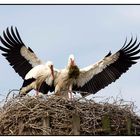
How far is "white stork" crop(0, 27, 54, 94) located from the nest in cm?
161

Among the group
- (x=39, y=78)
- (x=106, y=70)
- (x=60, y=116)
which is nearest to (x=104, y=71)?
(x=106, y=70)

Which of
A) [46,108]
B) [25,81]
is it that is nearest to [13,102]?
[46,108]

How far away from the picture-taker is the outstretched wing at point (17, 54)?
31.6 feet

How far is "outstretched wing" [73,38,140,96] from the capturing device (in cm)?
970

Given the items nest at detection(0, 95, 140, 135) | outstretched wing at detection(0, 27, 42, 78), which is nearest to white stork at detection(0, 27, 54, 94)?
outstretched wing at detection(0, 27, 42, 78)

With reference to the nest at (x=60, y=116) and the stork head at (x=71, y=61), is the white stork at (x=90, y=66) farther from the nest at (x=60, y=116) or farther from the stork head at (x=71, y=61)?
the nest at (x=60, y=116)

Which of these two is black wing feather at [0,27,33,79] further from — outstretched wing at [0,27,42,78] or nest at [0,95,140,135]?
nest at [0,95,140,135]

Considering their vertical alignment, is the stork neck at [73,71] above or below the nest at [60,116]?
above

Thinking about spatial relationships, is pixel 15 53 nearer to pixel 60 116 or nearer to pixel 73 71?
pixel 73 71

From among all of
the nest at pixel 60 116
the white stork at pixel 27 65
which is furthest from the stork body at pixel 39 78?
the nest at pixel 60 116

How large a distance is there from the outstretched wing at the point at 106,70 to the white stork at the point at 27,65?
0.60m

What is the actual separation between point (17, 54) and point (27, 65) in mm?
250

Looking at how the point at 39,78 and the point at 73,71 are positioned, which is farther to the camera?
the point at 73,71

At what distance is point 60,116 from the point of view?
7254 mm
